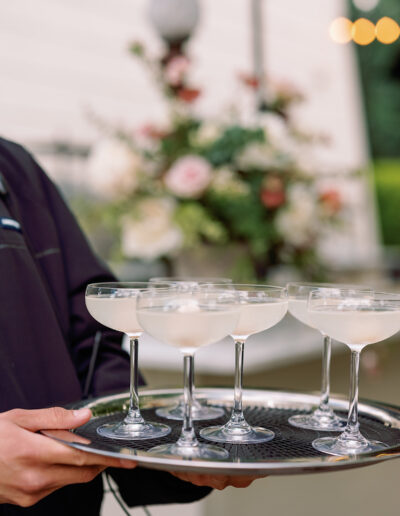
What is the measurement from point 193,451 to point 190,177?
158cm

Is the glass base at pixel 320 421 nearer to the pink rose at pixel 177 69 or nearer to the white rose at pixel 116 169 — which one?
the white rose at pixel 116 169

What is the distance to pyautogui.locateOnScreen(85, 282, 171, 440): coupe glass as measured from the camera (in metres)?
1.11

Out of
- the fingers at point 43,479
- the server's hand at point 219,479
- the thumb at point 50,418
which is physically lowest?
the server's hand at point 219,479

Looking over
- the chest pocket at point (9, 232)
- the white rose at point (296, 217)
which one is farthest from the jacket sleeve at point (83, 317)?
the white rose at point (296, 217)

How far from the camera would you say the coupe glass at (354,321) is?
1047 mm

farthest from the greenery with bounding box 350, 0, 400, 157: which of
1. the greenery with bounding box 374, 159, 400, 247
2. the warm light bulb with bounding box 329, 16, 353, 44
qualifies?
the warm light bulb with bounding box 329, 16, 353, 44

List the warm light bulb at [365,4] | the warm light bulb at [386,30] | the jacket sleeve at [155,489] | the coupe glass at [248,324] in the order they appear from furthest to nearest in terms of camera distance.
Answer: the warm light bulb at [365,4]
the warm light bulb at [386,30]
the jacket sleeve at [155,489]
the coupe glass at [248,324]

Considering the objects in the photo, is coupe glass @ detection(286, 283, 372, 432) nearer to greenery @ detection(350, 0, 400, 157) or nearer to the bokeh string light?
the bokeh string light

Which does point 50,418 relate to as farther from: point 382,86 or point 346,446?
point 382,86

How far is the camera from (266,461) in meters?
0.88

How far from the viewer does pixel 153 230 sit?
8.18 ft

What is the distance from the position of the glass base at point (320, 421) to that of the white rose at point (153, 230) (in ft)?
4.36

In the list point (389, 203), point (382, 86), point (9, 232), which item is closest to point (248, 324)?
point (9, 232)

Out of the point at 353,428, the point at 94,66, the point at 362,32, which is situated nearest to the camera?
the point at 353,428
